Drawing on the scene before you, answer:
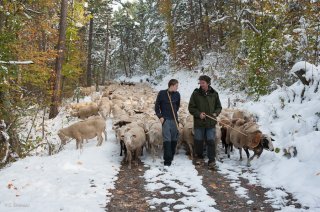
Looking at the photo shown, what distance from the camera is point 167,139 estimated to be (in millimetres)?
8336

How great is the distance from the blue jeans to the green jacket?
16cm

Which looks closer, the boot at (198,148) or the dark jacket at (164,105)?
the dark jacket at (164,105)

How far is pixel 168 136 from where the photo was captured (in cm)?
833

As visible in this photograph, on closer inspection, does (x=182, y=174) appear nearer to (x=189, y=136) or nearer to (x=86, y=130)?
(x=189, y=136)

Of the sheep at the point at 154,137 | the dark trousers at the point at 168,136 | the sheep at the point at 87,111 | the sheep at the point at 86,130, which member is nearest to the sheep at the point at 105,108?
the sheep at the point at 87,111

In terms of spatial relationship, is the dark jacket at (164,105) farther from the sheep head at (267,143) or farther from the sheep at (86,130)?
the sheep at (86,130)

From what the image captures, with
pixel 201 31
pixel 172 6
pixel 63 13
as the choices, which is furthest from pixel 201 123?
pixel 172 6

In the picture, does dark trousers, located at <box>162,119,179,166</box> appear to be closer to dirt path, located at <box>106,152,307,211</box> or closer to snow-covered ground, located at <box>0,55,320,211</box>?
snow-covered ground, located at <box>0,55,320,211</box>

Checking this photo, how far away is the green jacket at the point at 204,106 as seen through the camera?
822cm

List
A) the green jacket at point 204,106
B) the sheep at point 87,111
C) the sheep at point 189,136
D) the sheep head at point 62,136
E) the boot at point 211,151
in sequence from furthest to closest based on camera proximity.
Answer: the sheep at point 87,111
the sheep head at point 62,136
the sheep at point 189,136
the green jacket at point 204,106
the boot at point 211,151

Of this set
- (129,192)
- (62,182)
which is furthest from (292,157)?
(62,182)

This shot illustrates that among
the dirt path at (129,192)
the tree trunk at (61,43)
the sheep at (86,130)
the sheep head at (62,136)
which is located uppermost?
the tree trunk at (61,43)

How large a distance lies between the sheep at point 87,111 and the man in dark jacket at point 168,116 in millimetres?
8156

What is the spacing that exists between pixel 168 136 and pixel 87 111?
8.49 metres
